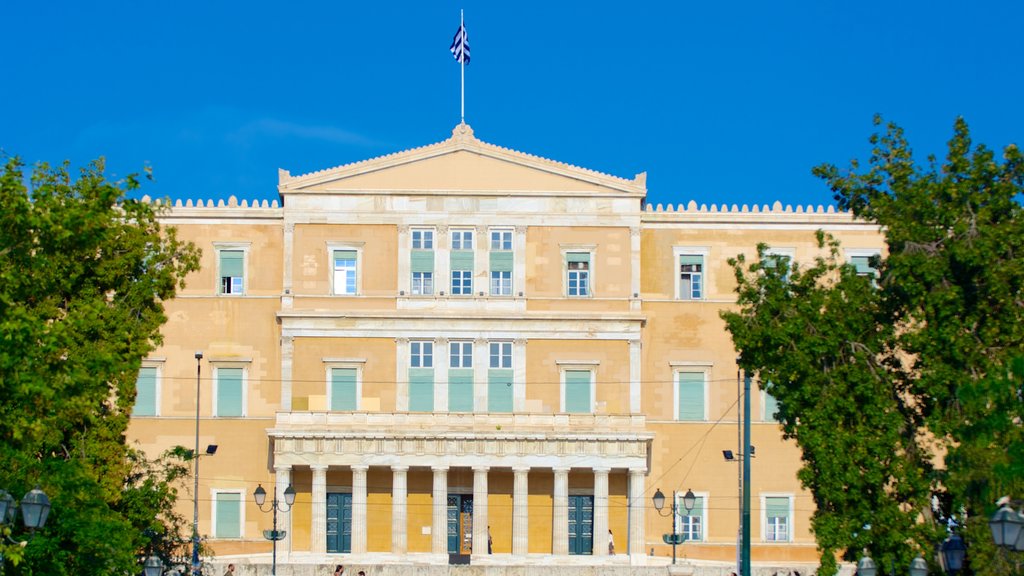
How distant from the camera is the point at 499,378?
214ft

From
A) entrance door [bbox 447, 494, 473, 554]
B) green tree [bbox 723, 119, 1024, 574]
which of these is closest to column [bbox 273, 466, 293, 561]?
entrance door [bbox 447, 494, 473, 554]

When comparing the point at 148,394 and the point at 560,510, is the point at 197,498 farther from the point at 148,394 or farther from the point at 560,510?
the point at 560,510

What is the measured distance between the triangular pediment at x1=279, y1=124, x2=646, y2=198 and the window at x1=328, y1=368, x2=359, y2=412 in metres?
6.47

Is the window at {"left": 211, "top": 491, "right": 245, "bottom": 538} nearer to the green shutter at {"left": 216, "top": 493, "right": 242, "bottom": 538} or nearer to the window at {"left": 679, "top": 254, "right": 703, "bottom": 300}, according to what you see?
the green shutter at {"left": 216, "top": 493, "right": 242, "bottom": 538}

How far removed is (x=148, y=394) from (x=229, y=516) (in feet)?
17.3

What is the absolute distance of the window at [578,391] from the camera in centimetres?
6525

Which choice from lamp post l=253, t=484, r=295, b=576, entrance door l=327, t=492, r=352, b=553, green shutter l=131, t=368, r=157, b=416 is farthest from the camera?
green shutter l=131, t=368, r=157, b=416

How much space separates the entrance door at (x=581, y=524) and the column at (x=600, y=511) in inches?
40.3

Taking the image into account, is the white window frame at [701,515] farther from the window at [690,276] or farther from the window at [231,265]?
the window at [231,265]

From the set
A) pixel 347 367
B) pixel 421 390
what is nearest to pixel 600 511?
pixel 421 390

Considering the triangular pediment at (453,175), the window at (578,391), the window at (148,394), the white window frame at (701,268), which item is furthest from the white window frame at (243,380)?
the white window frame at (701,268)

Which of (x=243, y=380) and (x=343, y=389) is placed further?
(x=243, y=380)

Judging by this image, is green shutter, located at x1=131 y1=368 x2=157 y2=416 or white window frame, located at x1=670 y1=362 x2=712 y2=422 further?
white window frame, located at x1=670 y1=362 x2=712 y2=422

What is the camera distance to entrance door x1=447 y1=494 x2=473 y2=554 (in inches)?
2564
